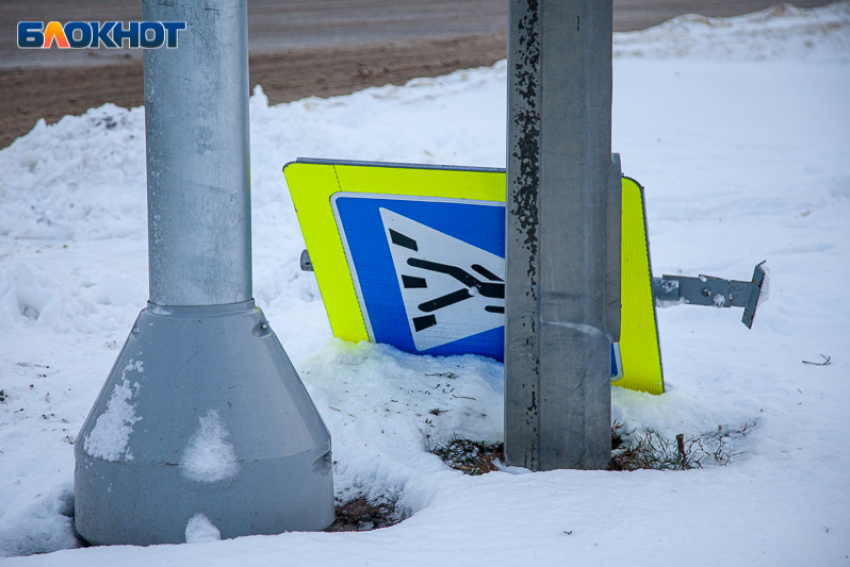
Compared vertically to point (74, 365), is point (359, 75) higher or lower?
higher

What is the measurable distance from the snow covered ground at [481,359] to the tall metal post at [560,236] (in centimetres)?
26

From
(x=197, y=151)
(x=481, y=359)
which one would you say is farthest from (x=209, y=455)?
Result: (x=481, y=359)

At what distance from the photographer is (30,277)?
5285 mm

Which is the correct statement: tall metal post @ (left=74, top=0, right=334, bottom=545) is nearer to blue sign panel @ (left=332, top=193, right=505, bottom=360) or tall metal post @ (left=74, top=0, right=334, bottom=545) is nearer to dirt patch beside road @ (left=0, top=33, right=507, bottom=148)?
blue sign panel @ (left=332, top=193, right=505, bottom=360)

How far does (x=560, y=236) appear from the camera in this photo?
9.85 feet

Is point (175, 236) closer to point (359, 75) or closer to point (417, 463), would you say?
point (417, 463)

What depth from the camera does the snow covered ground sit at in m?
2.50

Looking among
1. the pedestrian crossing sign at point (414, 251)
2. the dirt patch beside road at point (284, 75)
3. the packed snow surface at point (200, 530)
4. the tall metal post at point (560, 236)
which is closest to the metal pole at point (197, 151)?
the packed snow surface at point (200, 530)

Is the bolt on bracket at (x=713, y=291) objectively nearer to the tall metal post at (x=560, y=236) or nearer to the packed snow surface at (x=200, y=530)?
the tall metal post at (x=560, y=236)

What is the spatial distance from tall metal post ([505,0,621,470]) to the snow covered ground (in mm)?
263

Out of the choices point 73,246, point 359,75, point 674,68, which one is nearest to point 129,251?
point 73,246

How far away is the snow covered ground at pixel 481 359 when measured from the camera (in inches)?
98.6

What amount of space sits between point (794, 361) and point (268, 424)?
3.42 meters

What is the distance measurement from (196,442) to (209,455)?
0.21 feet
